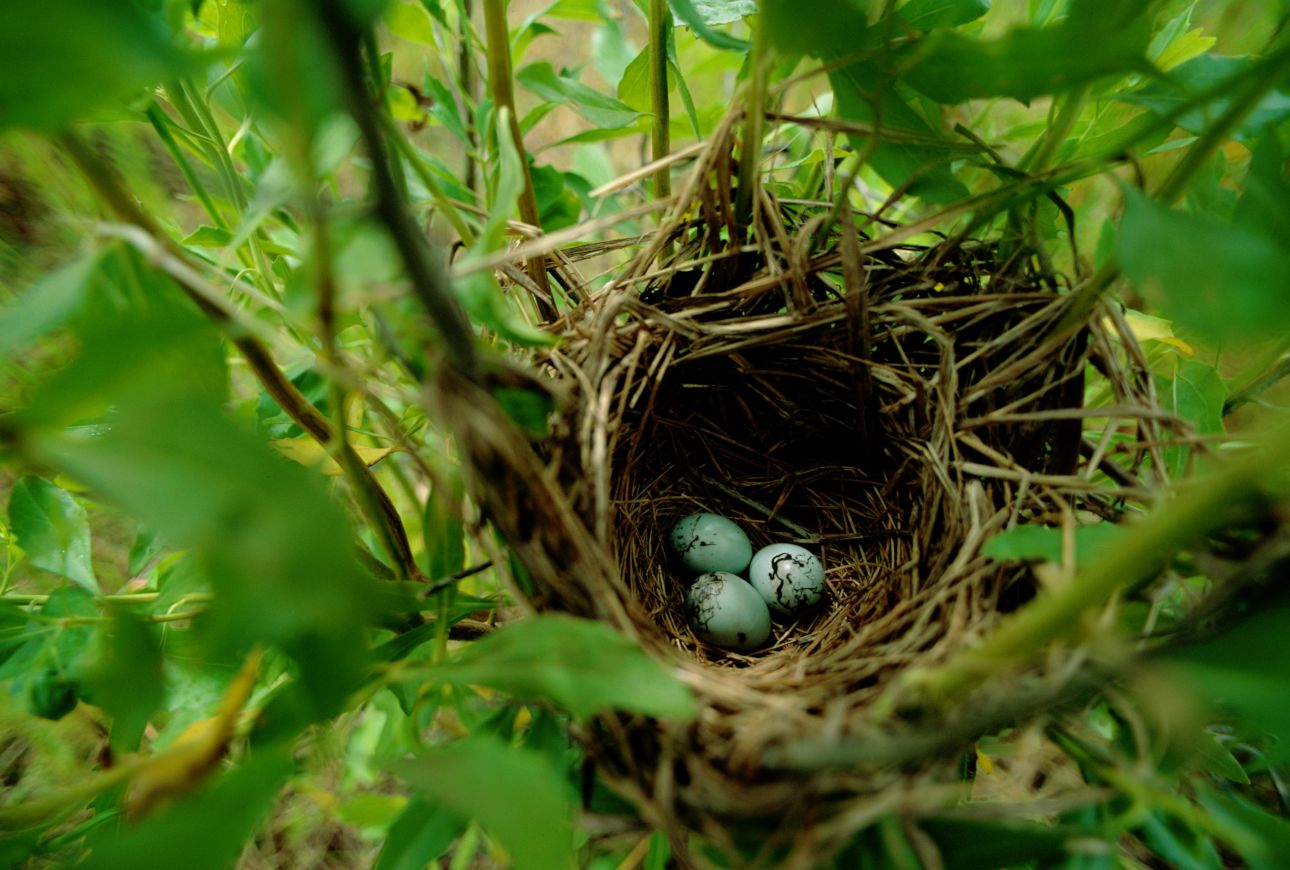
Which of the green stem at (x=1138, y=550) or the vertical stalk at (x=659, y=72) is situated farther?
the vertical stalk at (x=659, y=72)

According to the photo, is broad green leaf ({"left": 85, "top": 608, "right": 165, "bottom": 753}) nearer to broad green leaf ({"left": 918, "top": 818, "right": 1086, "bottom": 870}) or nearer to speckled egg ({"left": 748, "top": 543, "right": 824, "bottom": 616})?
broad green leaf ({"left": 918, "top": 818, "right": 1086, "bottom": 870})

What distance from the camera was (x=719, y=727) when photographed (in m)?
0.36

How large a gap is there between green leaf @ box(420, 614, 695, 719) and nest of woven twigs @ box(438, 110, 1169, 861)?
0.06m

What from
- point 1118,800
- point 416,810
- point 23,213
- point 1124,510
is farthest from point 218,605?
point 23,213

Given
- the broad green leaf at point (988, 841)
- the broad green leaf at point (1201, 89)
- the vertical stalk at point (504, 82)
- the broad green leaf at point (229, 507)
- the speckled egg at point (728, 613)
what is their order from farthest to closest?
the speckled egg at point (728, 613)
the vertical stalk at point (504, 82)
the broad green leaf at point (1201, 89)
the broad green leaf at point (988, 841)
the broad green leaf at point (229, 507)

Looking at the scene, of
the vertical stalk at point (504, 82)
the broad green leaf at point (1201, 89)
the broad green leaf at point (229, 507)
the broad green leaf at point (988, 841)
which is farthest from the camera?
the vertical stalk at point (504, 82)

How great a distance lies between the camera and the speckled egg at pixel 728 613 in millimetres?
684

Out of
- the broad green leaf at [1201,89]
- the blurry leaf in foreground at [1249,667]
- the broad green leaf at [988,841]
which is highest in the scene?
the broad green leaf at [1201,89]

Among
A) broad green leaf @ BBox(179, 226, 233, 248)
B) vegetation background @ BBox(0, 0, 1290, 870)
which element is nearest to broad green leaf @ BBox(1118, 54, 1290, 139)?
vegetation background @ BBox(0, 0, 1290, 870)

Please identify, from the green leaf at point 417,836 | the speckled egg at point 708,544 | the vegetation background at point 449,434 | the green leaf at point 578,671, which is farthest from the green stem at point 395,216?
the speckled egg at point 708,544

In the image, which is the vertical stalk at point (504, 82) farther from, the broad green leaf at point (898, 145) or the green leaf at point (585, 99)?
the broad green leaf at point (898, 145)

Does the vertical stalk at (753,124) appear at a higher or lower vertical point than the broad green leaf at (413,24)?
lower

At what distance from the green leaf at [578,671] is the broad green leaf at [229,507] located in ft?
0.30

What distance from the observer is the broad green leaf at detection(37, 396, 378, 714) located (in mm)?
210
